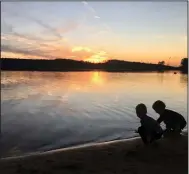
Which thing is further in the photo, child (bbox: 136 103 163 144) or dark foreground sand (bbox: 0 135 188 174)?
child (bbox: 136 103 163 144)

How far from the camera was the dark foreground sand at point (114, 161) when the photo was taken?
3225 mm

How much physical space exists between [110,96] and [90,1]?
7.25 m

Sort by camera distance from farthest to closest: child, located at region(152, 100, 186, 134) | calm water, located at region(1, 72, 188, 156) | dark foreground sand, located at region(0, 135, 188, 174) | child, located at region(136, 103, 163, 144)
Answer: calm water, located at region(1, 72, 188, 156) → child, located at region(152, 100, 186, 134) → child, located at region(136, 103, 163, 144) → dark foreground sand, located at region(0, 135, 188, 174)

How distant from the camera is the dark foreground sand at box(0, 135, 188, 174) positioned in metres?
3.22

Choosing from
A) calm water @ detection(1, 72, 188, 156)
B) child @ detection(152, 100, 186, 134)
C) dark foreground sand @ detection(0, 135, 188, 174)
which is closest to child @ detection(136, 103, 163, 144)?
dark foreground sand @ detection(0, 135, 188, 174)

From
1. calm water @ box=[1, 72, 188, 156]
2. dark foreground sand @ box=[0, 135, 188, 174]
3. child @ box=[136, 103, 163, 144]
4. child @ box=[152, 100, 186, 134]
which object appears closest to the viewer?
dark foreground sand @ box=[0, 135, 188, 174]

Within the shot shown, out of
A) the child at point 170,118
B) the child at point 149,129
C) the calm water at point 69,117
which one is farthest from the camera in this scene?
the calm water at point 69,117

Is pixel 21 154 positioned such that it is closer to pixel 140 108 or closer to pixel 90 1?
pixel 140 108

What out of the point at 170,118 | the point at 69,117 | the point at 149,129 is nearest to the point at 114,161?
the point at 149,129

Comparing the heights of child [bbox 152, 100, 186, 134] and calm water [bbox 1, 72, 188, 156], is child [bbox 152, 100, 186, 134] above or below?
above

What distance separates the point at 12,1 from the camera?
310 centimetres

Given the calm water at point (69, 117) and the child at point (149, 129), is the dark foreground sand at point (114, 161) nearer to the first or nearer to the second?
the child at point (149, 129)

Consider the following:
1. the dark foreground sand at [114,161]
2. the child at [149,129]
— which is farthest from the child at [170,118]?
the child at [149,129]

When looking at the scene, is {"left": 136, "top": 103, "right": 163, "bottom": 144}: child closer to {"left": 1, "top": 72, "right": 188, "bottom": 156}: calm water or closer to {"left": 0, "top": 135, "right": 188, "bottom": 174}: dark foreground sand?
{"left": 0, "top": 135, "right": 188, "bottom": 174}: dark foreground sand
